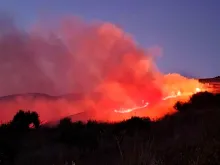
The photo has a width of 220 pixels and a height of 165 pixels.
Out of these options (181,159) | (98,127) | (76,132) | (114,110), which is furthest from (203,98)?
(181,159)

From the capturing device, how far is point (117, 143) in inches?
546

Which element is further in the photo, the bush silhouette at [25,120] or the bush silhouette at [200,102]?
the bush silhouette at [200,102]

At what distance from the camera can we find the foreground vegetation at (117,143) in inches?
513

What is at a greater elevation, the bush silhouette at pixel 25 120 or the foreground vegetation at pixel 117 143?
the bush silhouette at pixel 25 120

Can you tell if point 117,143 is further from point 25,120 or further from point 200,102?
point 200,102

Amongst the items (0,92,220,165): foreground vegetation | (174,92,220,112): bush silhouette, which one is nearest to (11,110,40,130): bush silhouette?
(0,92,220,165): foreground vegetation

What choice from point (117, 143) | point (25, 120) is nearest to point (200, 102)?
point (25, 120)

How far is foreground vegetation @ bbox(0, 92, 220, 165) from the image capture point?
1302cm

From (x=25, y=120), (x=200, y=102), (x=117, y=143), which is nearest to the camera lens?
(x=117, y=143)

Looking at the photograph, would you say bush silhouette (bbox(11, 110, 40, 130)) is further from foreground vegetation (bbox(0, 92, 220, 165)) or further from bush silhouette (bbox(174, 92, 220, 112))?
bush silhouette (bbox(174, 92, 220, 112))

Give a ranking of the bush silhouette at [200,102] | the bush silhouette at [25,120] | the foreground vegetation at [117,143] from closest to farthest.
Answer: the foreground vegetation at [117,143], the bush silhouette at [25,120], the bush silhouette at [200,102]

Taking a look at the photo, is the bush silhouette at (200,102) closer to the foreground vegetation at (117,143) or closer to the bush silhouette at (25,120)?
the foreground vegetation at (117,143)

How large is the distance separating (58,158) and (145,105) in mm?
31134

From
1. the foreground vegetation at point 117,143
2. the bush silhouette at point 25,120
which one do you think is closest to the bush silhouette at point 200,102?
the foreground vegetation at point 117,143
